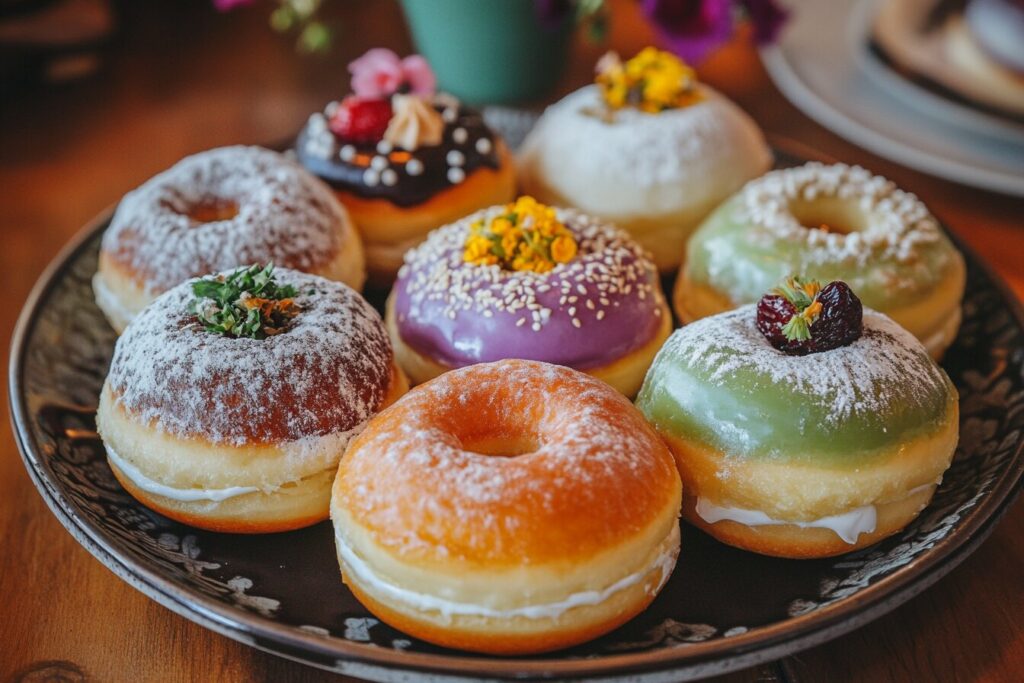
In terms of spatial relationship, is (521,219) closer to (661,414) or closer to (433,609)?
(661,414)

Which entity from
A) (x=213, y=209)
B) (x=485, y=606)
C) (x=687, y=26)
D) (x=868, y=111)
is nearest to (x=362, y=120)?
(x=213, y=209)

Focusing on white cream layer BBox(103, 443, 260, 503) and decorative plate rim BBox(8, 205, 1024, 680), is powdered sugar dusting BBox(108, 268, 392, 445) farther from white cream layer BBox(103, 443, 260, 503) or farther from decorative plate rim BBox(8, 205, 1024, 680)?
decorative plate rim BBox(8, 205, 1024, 680)

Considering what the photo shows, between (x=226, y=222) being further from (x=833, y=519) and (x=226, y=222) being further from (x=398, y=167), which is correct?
(x=833, y=519)

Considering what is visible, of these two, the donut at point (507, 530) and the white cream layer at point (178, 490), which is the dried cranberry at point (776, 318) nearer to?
the donut at point (507, 530)

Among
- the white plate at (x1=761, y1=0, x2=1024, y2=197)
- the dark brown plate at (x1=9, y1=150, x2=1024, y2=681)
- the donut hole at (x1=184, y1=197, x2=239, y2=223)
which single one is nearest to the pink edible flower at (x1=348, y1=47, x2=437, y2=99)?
the donut hole at (x1=184, y1=197, x2=239, y2=223)

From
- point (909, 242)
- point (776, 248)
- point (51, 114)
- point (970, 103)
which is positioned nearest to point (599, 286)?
point (776, 248)

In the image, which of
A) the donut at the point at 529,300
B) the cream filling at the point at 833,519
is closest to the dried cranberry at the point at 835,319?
the cream filling at the point at 833,519
